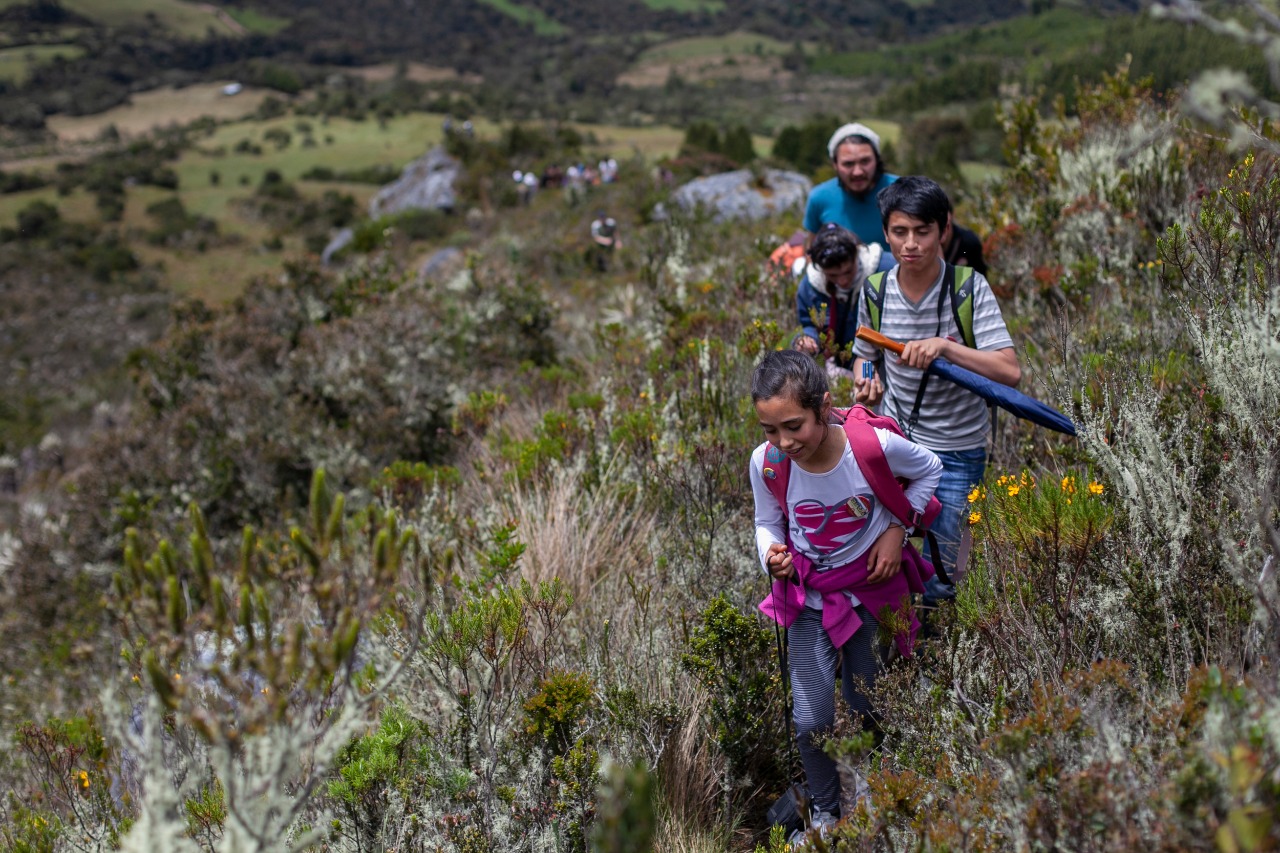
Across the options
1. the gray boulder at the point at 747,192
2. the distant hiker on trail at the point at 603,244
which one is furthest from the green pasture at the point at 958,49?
the distant hiker on trail at the point at 603,244

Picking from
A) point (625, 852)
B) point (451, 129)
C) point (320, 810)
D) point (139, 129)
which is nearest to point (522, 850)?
point (320, 810)

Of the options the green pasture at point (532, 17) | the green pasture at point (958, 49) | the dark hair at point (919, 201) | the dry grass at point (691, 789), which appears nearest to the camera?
the dry grass at point (691, 789)

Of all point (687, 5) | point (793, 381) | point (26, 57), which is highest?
point (687, 5)

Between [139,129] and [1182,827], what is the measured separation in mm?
86793

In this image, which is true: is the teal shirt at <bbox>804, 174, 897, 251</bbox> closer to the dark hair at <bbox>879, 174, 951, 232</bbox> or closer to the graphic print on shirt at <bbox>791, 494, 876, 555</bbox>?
the dark hair at <bbox>879, 174, 951, 232</bbox>

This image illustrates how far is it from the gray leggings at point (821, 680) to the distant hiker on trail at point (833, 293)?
1053 mm

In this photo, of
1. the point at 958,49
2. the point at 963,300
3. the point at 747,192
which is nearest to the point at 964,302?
the point at 963,300

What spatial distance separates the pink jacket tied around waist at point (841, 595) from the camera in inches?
90.8

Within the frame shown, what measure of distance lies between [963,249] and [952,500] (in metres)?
1.06

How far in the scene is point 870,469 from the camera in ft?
7.35

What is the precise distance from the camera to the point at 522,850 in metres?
2.32

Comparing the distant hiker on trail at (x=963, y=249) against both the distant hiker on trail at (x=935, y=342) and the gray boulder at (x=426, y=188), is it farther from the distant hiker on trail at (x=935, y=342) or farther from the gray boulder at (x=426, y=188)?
the gray boulder at (x=426, y=188)

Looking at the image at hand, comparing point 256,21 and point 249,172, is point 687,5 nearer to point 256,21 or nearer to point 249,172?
point 256,21

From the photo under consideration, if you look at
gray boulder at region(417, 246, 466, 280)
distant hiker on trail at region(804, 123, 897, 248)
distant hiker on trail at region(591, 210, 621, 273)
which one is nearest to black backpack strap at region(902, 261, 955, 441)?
distant hiker on trail at region(804, 123, 897, 248)
